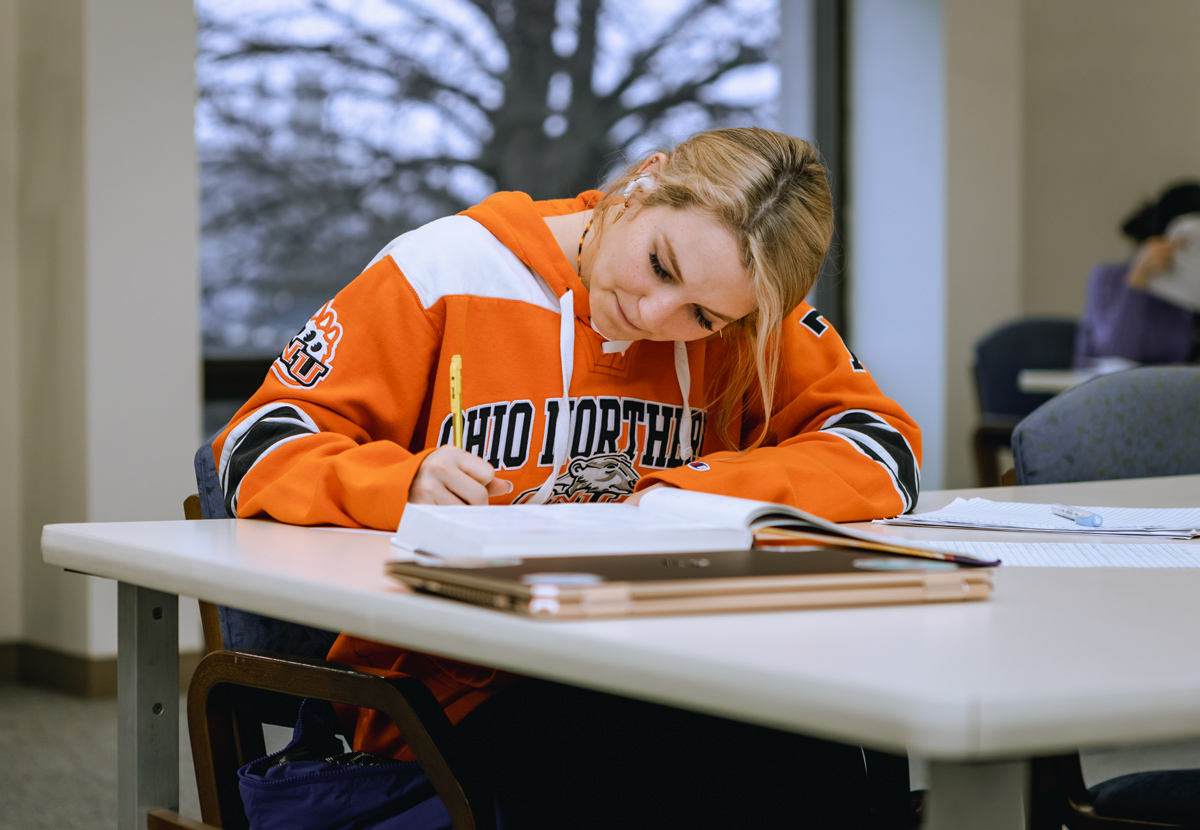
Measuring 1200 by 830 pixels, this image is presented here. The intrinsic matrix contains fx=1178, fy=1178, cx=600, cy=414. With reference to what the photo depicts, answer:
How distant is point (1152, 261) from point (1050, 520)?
3.95 m

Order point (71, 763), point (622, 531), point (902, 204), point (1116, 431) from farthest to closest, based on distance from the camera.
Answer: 1. point (902, 204)
2. point (71, 763)
3. point (1116, 431)
4. point (622, 531)

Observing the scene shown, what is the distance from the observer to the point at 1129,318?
14.5 feet

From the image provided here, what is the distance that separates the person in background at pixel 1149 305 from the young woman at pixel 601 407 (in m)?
3.53

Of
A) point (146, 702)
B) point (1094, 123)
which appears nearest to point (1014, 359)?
point (1094, 123)

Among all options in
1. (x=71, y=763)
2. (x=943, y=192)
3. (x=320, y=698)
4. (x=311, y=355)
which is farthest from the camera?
(x=943, y=192)

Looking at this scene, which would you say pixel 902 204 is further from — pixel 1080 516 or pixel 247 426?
pixel 247 426

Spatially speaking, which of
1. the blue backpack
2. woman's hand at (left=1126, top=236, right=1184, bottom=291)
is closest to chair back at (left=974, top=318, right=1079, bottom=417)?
woman's hand at (left=1126, top=236, right=1184, bottom=291)

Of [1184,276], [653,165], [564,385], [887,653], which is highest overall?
[1184,276]

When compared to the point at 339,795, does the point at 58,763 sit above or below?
below

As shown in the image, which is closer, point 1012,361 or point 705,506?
point 705,506

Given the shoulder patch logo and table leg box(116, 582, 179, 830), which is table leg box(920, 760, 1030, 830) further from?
the shoulder patch logo

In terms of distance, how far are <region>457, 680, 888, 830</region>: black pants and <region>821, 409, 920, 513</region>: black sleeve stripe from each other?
0.88 feet

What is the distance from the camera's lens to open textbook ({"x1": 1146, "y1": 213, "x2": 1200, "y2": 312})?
450cm

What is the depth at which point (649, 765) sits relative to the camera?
90cm
